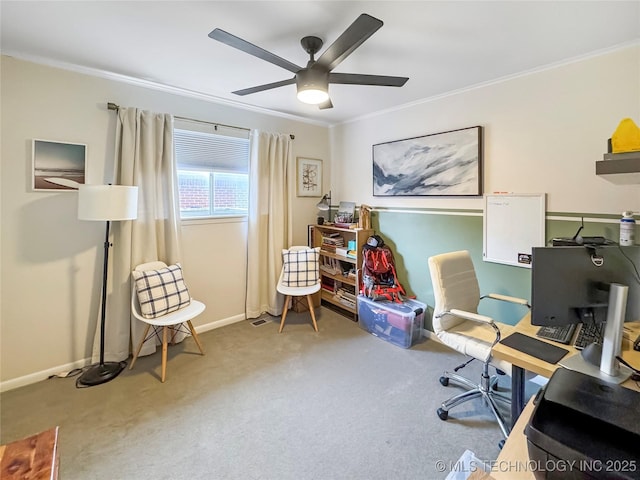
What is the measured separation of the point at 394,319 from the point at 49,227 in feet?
10.1

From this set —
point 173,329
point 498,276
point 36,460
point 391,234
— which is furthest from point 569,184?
point 173,329

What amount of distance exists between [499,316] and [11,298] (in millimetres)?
3960

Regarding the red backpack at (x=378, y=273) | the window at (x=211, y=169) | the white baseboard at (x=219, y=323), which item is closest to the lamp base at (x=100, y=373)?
the white baseboard at (x=219, y=323)

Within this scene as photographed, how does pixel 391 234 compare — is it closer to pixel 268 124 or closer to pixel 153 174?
pixel 268 124

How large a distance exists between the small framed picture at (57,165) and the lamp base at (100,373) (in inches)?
58.1

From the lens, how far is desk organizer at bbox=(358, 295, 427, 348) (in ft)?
9.45

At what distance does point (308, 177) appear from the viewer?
3.92m

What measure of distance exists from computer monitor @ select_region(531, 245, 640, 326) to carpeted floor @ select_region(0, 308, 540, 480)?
984 mm

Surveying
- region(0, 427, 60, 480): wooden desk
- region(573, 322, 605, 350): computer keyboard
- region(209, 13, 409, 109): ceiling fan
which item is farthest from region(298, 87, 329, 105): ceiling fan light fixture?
region(0, 427, 60, 480): wooden desk

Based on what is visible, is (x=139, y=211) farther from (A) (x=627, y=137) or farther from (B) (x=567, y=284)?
(A) (x=627, y=137)

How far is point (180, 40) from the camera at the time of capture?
1.92 m

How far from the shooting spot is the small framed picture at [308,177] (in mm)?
3840

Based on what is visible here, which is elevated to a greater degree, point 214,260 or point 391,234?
point 391,234

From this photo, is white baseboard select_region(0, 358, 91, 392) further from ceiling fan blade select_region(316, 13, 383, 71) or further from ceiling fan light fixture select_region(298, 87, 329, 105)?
ceiling fan blade select_region(316, 13, 383, 71)
